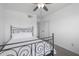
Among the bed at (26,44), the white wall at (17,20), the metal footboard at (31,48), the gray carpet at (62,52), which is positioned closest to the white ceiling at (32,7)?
the white wall at (17,20)

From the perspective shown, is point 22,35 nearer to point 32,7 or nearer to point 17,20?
point 17,20


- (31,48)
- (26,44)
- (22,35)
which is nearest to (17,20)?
(22,35)

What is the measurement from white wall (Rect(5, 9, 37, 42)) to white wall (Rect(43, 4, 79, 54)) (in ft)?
0.85

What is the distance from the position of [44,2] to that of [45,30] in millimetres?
483

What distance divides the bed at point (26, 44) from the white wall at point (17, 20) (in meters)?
0.06

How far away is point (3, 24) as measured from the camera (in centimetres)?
109

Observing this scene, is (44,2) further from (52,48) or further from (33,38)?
(52,48)

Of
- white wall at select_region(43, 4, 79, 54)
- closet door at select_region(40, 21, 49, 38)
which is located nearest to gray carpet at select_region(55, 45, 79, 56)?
white wall at select_region(43, 4, 79, 54)

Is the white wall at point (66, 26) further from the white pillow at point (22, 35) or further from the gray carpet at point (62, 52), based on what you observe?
the white pillow at point (22, 35)

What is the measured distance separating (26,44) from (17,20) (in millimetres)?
448

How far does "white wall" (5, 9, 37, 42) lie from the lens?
109cm

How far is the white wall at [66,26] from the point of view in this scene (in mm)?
1114

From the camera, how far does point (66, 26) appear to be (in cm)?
116

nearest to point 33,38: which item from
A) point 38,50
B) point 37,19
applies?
point 38,50
